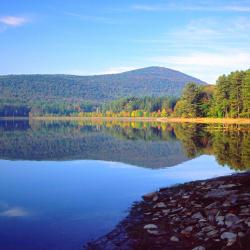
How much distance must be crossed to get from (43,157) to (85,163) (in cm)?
589

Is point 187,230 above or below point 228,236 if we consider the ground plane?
below

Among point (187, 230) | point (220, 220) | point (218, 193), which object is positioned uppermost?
point (218, 193)

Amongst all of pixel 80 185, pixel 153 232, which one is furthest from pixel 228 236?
pixel 80 185

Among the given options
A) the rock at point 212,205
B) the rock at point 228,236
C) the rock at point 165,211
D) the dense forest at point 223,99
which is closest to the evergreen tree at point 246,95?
the dense forest at point 223,99

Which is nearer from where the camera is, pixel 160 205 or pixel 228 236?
pixel 228 236

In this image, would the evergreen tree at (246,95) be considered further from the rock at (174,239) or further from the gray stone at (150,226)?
the rock at (174,239)

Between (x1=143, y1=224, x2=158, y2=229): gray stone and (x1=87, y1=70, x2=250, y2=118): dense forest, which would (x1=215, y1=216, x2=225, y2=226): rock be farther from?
(x1=87, y1=70, x2=250, y2=118): dense forest

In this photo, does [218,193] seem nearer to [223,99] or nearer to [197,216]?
[197,216]

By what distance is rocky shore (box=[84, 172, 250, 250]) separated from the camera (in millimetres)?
10516

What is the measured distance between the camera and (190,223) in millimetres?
12125

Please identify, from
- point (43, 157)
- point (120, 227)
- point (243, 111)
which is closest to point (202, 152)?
point (43, 157)

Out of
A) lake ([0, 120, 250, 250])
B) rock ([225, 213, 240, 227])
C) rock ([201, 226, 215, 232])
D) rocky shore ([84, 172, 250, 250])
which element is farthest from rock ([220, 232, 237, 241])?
lake ([0, 120, 250, 250])

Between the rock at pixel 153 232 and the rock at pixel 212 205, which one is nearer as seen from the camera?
the rock at pixel 153 232

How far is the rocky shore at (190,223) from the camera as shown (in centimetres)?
1052
